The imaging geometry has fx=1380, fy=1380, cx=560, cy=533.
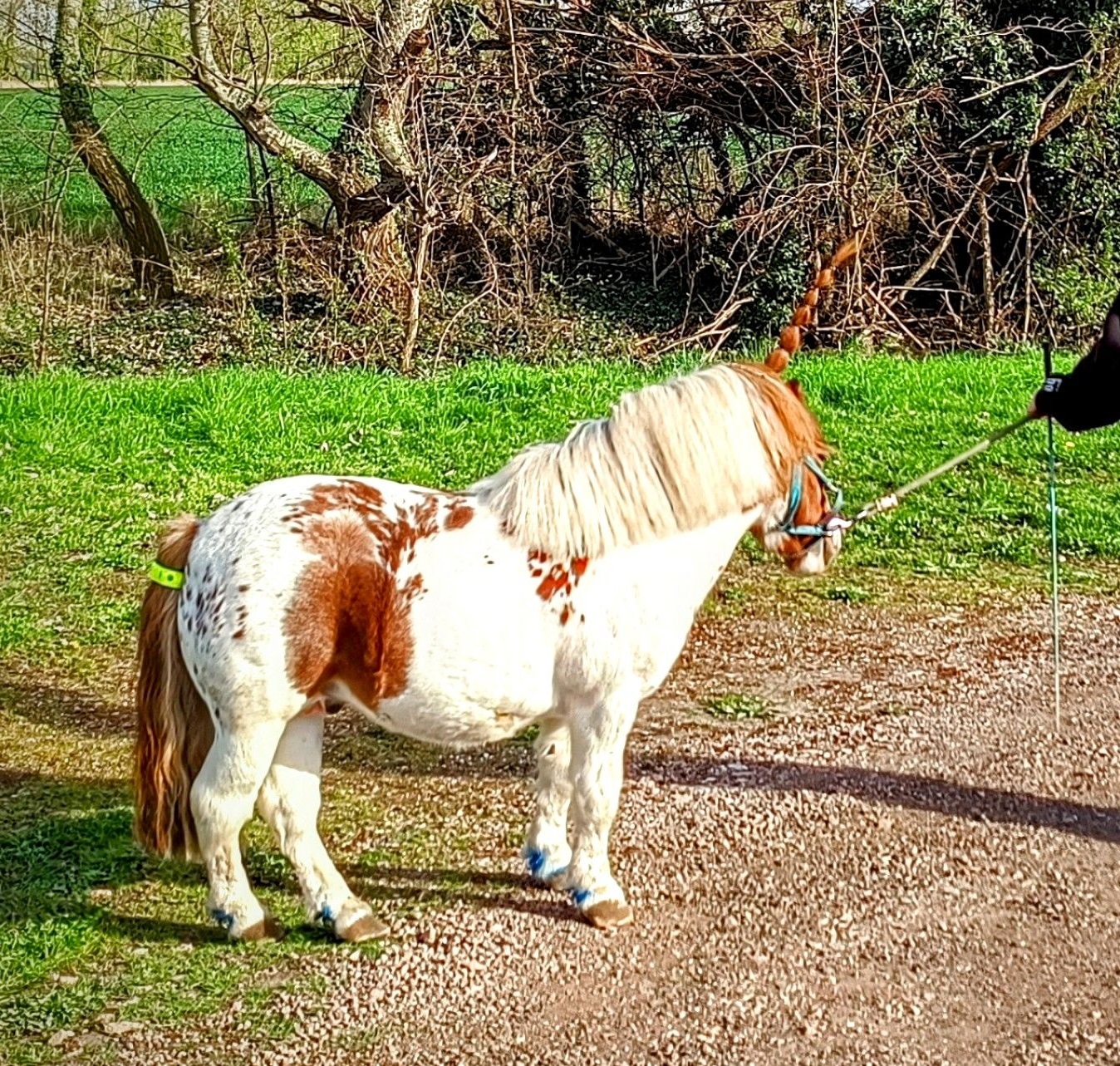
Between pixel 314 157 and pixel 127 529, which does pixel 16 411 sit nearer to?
pixel 127 529

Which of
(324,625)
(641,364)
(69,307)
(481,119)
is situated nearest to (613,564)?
(324,625)

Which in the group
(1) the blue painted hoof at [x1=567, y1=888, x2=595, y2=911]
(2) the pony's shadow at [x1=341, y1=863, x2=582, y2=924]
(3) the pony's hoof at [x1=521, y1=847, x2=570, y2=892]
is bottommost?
(2) the pony's shadow at [x1=341, y1=863, x2=582, y2=924]

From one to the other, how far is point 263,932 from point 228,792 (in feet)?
1.94

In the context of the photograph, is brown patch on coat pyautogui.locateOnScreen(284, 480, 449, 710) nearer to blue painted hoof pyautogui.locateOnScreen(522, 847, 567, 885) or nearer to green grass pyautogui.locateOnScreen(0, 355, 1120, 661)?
blue painted hoof pyautogui.locateOnScreen(522, 847, 567, 885)

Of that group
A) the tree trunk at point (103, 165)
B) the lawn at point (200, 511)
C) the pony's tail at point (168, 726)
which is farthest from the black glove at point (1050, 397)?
the tree trunk at point (103, 165)

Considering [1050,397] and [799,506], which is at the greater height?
[1050,397]

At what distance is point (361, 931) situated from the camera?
4.42 metres

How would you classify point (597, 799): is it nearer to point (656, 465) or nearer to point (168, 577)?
point (656, 465)

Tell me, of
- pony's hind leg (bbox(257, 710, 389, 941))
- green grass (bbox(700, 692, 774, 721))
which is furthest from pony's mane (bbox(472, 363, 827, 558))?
green grass (bbox(700, 692, 774, 721))

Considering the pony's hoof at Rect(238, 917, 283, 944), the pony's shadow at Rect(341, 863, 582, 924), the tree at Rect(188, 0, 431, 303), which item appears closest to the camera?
the pony's hoof at Rect(238, 917, 283, 944)

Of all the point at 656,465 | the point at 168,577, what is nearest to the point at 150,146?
the point at 168,577

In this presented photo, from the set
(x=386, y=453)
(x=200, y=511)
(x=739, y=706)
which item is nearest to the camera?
(x=739, y=706)

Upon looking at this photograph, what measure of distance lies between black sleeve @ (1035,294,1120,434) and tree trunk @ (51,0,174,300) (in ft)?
35.4

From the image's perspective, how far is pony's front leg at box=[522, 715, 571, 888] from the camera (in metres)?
4.67
